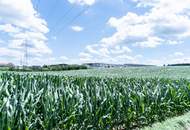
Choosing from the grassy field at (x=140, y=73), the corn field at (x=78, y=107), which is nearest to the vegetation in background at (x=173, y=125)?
the corn field at (x=78, y=107)

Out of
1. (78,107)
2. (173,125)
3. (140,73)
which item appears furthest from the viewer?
(140,73)

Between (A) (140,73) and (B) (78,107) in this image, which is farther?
(A) (140,73)

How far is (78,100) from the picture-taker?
27.3ft

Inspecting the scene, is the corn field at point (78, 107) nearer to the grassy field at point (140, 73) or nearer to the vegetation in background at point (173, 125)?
the vegetation in background at point (173, 125)

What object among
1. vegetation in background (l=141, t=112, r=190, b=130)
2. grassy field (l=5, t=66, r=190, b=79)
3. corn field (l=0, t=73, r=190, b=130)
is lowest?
vegetation in background (l=141, t=112, r=190, b=130)

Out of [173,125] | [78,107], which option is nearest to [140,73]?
[173,125]

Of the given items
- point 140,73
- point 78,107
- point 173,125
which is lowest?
point 173,125

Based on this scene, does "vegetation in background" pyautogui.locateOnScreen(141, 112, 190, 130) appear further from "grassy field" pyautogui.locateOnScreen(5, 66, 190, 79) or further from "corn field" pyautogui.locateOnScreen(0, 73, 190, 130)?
"grassy field" pyautogui.locateOnScreen(5, 66, 190, 79)

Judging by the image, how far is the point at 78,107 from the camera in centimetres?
828

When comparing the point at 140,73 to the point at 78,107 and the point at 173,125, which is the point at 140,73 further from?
the point at 78,107

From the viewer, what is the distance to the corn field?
6473mm

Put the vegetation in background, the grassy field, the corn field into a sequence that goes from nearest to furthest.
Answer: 1. the corn field
2. the vegetation in background
3. the grassy field

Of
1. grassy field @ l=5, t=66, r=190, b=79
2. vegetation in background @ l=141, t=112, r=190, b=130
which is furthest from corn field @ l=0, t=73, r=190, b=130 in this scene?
grassy field @ l=5, t=66, r=190, b=79

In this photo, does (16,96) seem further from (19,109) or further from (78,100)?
(78,100)
